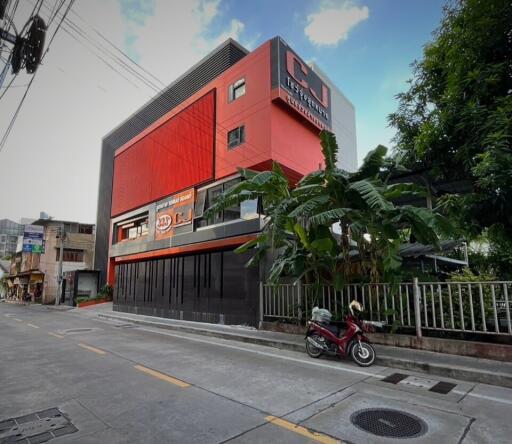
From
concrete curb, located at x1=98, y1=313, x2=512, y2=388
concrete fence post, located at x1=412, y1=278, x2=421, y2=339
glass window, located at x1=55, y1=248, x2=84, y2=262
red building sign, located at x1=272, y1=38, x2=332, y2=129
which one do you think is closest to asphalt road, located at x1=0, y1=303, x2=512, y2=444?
concrete curb, located at x1=98, y1=313, x2=512, y2=388

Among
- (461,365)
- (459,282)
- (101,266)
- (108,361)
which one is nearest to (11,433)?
(108,361)

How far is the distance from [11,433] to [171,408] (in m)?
1.81

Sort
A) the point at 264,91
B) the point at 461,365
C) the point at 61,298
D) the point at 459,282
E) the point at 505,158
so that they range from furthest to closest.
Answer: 1. the point at 61,298
2. the point at 264,91
3. the point at 459,282
4. the point at 505,158
5. the point at 461,365

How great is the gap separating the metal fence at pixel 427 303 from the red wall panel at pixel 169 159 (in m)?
9.53

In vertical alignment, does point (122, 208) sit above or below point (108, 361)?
above

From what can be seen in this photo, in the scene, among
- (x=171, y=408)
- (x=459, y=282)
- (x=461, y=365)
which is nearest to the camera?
(x=171, y=408)

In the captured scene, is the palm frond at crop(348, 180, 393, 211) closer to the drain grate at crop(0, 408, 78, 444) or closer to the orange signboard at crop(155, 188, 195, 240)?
the drain grate at crop(0, 408, 78, 444)

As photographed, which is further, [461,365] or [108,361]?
[108,361]

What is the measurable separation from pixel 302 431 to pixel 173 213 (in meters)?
16.7

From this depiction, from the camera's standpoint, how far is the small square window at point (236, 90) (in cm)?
1659

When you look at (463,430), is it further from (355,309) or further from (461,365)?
(355,309)

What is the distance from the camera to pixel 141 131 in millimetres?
25922

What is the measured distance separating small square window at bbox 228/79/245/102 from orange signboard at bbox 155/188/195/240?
5.22 meters

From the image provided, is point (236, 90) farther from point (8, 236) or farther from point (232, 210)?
point (8, 236)
